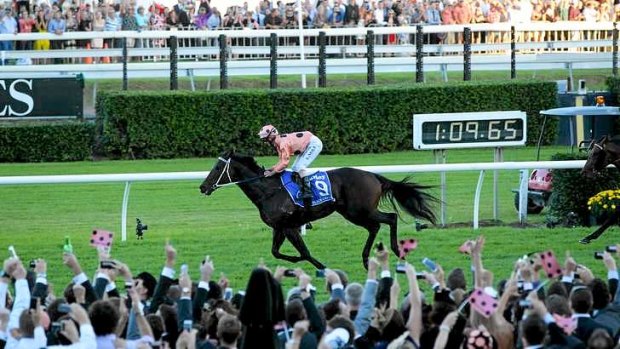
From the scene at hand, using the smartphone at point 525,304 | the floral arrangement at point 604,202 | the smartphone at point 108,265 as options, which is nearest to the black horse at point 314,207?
the floral arrangement at point 604,202

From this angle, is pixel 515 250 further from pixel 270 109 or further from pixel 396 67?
pixel 396 67

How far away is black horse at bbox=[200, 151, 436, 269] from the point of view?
12.6 metres

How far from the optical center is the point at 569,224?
14961 mm

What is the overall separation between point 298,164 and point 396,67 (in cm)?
1232

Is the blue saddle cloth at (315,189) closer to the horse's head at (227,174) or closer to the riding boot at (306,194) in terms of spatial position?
the riding boot at (306,194)

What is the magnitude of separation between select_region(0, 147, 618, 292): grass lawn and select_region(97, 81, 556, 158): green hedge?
54 centimetres

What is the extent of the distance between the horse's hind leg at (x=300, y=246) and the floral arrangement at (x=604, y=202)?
10.8 feet

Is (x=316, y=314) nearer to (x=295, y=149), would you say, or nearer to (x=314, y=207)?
(x=314, y=207)

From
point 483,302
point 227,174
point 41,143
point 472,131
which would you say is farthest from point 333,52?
point 483,302

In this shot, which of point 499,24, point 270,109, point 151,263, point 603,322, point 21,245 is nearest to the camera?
point 603,322

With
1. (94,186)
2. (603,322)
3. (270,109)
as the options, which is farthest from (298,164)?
(270,109)

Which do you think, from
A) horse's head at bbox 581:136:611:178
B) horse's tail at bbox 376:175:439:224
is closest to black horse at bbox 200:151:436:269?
horse's tail at bbox 376:175:439:224

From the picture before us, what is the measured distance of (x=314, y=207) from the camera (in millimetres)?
12734

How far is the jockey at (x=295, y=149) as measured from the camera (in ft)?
41.9
